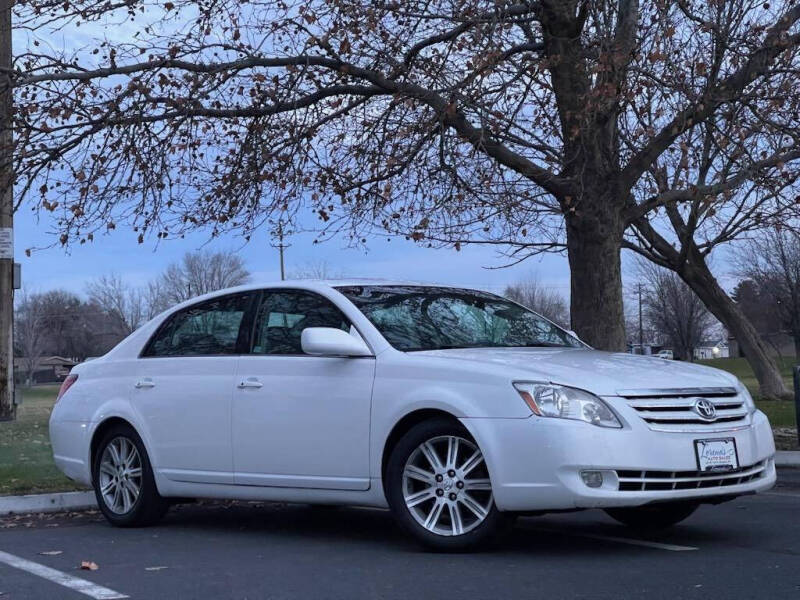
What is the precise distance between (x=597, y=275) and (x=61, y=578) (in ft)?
26.0

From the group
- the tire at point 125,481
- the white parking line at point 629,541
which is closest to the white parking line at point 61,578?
the tire at point 125,481

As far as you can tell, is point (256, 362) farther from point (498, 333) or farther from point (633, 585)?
point (633, 585)

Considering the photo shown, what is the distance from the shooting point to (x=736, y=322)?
25.1 m

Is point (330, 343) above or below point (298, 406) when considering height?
above

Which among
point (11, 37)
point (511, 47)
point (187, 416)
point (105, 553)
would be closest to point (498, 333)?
point (187, 416)

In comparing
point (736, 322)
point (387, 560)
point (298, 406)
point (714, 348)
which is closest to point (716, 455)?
point (387, 560)

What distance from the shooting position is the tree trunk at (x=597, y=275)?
12.6 meters

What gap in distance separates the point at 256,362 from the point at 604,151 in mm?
6486

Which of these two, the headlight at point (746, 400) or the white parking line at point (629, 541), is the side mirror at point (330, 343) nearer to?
the white parking line at point (629, 541)

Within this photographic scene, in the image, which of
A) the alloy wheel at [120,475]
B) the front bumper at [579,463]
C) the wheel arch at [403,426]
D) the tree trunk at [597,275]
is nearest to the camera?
the front bumper at [579,463]

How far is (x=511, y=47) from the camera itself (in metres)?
13.6

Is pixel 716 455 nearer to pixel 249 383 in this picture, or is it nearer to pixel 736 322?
pixel 249 383

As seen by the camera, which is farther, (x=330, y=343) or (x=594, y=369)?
(x=330, y=343)

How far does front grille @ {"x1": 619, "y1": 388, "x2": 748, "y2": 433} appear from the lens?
6.14 metres
